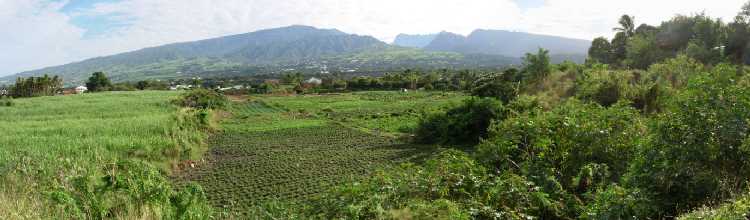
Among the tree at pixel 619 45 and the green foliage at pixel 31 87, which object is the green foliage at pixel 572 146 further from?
the green foliage at pixel 31 87

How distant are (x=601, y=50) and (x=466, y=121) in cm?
3085

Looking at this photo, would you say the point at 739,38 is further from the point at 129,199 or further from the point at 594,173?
the point at 129,199

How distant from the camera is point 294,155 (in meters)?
19.6

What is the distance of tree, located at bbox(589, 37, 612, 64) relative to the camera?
141 ft

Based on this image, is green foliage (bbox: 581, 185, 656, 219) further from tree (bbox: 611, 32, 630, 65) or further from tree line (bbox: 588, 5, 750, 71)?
tree (bbox: 611, 32, 630, 65)

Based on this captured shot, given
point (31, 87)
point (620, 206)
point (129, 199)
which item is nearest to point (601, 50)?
point (620, 206)

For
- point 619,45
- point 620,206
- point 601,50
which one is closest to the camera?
point 620,206

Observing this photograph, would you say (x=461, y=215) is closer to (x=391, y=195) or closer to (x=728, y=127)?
(x=391, y=195)

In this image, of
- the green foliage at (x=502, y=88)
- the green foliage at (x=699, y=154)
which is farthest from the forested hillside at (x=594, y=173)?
the green foliage at (x=502, y=88)

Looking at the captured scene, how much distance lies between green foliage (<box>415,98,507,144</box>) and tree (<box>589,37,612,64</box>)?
27.3 metres

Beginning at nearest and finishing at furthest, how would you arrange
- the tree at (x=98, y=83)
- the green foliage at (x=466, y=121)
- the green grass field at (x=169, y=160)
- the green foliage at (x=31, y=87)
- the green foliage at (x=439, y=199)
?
the green foliage at (x=439, y=199), the green grass field at (x=169, y=160), the green foliage at (x=466, y=121), the green foliage at (x=31, y=87), the tree at (x=98, y=83)

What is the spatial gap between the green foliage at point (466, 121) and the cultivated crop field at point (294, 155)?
4.82 feet

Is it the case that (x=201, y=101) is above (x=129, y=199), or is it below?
below

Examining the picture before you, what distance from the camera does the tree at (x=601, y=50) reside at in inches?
1686
